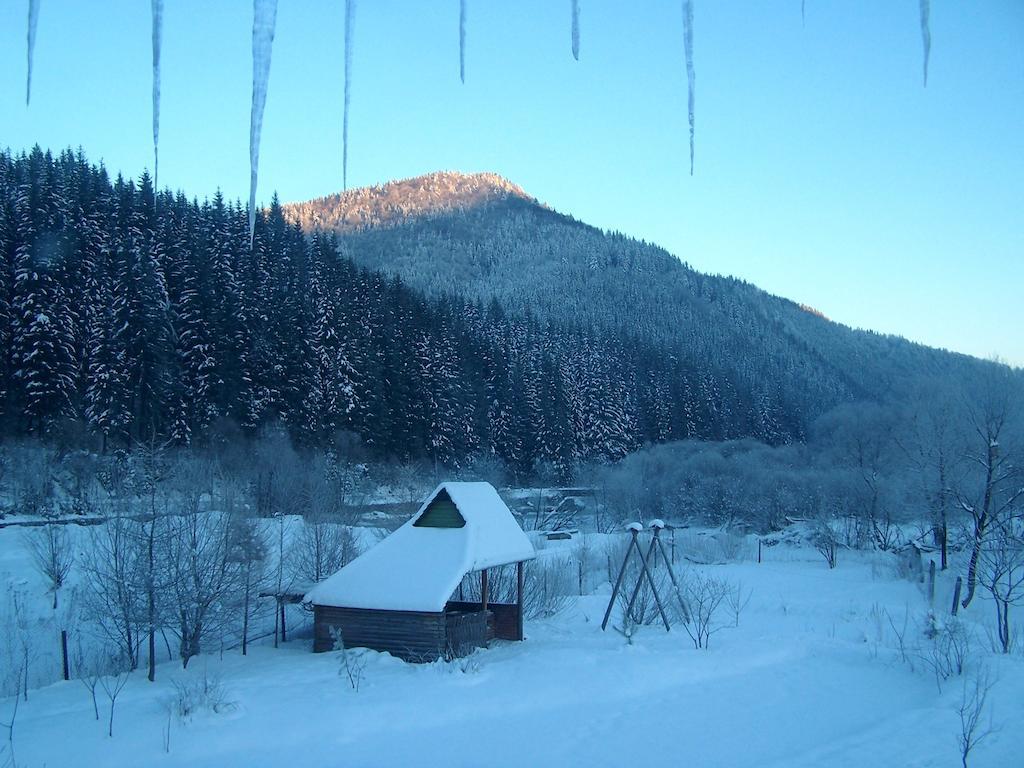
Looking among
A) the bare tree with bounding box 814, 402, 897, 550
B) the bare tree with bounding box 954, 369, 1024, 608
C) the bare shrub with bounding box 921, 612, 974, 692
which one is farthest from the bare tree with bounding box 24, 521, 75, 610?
the bare tree with bounding box 814, 402, 897, 550

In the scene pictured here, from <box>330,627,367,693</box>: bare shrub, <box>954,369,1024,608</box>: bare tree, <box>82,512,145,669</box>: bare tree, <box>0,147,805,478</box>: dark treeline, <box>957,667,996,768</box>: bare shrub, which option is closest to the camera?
<box>957,667,996,768</box>: bare shrub

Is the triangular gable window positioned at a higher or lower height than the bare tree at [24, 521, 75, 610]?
higher

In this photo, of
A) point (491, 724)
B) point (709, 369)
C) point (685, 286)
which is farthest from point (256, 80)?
point (685, 286)

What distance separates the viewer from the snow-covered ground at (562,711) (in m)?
12.9

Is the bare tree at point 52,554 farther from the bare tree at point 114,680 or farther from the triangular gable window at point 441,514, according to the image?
the triangular gable window at point 441,514

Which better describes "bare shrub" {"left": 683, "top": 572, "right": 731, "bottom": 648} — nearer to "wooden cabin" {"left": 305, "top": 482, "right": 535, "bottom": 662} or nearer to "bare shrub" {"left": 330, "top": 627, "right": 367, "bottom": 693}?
"wooden cabin" {"left": 305, "top": 482, "right": 535, "bottom": 662}

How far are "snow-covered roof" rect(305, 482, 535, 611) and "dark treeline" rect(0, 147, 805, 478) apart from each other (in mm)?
16056

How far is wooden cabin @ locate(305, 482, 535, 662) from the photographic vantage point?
64.5 feet

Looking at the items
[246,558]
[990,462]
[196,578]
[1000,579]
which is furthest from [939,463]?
[196,578]

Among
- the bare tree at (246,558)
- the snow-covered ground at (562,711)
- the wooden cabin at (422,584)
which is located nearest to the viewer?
the snow-covered ground at (562,711)

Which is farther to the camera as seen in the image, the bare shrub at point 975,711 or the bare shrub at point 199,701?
the bare shrub at point 199,701

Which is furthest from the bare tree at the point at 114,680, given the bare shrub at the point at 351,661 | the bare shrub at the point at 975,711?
the bare shrub at the point at 975,711

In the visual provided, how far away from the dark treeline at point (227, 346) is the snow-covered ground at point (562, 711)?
20.2 metres

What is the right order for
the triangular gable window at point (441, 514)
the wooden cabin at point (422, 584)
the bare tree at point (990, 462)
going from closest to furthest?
the wooden cabin at point (422, 584), the triangular gable window at point (441, 514), the bare tree at point (990, 462)
